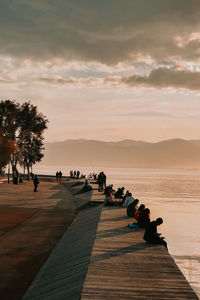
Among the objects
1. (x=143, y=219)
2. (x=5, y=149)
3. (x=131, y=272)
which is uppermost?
(x=5, y=149)

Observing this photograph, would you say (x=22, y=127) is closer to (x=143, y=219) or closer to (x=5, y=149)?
(x=5, y=149)

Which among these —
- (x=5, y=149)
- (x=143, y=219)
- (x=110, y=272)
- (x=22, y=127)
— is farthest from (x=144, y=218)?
(x=22, y=127)

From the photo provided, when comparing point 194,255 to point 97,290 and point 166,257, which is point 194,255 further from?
point 97,290

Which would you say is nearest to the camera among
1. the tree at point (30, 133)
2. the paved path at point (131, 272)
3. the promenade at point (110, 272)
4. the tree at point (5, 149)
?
the paved path at point (131, 272)

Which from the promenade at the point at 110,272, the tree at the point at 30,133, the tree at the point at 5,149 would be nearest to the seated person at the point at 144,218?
the promenade at the point at 110,272

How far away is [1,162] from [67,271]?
4847 cm

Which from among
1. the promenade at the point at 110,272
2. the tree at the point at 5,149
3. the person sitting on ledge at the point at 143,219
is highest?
the tree at the point at 5,149

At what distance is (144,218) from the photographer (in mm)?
16547

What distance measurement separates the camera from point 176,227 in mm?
31219

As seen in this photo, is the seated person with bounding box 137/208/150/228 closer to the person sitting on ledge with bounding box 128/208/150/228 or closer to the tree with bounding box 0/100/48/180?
the person sitting on ledge with bounding box 128/208/150/228

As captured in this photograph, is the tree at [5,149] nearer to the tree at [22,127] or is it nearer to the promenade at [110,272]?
the tree at [22,127]

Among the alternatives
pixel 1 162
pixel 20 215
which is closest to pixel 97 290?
pixel 20 215

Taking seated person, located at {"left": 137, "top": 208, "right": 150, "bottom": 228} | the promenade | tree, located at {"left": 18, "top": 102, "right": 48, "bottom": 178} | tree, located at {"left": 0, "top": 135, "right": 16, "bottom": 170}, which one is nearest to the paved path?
the promenade

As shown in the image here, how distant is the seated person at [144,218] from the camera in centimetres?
1641
